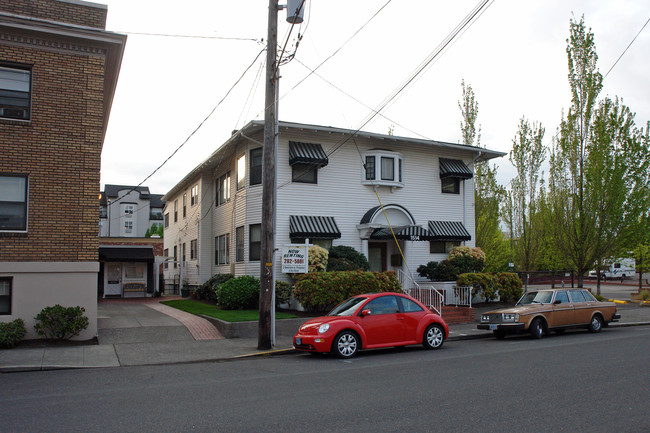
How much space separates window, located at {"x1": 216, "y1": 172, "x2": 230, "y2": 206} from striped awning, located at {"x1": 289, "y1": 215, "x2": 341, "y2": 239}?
194 inches

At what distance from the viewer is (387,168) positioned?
23.6 metres

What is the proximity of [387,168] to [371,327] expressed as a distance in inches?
453

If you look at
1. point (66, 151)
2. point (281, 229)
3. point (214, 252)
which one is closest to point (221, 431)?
point (66, 151)

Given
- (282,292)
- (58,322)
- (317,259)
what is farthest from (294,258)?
(58,322)

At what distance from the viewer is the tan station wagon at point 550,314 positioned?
15.9 meters

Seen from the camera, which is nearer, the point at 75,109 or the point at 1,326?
the point at 1,326

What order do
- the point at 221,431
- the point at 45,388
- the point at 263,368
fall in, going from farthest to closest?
the point at 263,368 → the point at 45,388 → the point at 221,431

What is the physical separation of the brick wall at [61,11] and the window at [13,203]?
14.2ft

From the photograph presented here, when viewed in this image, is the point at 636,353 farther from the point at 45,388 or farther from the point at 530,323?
the point at 45,388

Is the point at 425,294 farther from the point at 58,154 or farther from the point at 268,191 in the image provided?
the point at 58,154

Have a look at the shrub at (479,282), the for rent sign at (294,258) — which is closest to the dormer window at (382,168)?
the shrub at (479,282)

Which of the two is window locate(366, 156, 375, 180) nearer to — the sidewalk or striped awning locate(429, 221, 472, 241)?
striped awning locate(429, 221, 472, 241)

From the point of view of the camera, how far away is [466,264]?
23.4 meters

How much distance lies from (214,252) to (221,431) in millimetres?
21820
